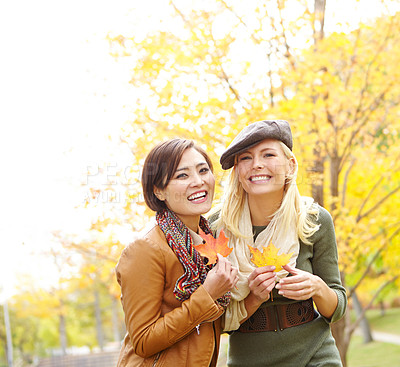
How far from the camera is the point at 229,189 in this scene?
2.87 metres

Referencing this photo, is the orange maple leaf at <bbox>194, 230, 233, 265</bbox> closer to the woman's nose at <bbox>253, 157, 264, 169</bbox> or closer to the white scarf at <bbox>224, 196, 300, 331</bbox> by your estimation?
the white scarf at <bbox>224, 196, 300, 331</bbox>

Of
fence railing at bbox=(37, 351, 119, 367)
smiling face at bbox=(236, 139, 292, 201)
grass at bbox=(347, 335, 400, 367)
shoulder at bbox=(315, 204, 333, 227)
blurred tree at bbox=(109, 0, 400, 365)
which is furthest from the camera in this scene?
fence railing at bbox=(37, 351, 119, 367)

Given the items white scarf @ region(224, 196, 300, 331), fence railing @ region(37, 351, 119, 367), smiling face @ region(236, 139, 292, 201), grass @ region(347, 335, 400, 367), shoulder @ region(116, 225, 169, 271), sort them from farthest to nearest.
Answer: fence railing @ region(37, 351, 119, 367) < grass @ region(347, 335, 400, 367) < smiling face @ region(236, 139, 292, 201) < white scarf @ region(224, 196, 300, 331) < shoulder @ region(116, 225, 169, 271)

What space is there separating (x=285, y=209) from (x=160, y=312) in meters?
0.85

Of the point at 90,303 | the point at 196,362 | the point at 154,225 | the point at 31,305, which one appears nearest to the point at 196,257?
the point at 154,225

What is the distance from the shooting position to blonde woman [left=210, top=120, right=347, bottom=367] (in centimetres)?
260

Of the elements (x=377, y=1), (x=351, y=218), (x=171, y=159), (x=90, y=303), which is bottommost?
Answer: (x=90, y=303)

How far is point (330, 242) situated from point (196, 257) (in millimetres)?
779

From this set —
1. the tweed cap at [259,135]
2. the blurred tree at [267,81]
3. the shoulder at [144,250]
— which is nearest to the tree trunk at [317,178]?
the blurred tree at [267,81]

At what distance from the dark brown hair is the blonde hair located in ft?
0.93

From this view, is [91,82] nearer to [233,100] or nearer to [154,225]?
[233,100]

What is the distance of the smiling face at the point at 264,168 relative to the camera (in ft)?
8.68

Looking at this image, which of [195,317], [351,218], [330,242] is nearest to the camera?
[195,317]

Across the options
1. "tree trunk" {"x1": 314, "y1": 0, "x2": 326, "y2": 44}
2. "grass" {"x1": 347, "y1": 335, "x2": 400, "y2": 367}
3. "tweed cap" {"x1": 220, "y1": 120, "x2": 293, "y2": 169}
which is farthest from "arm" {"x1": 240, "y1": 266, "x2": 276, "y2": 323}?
"grass" {"x1": 347, "y1": 335, "x2": 400, "y2": 367}
